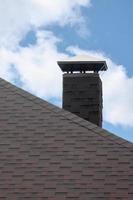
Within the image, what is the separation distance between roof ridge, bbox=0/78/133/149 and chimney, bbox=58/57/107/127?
2217 millimetres

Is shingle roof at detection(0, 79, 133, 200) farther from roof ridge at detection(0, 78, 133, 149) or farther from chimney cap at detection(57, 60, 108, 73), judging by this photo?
chimney cap at detection(57, 60, 108, 73)

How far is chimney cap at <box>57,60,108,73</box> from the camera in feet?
51.9

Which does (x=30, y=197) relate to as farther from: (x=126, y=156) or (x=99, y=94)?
(x=99, y=94)

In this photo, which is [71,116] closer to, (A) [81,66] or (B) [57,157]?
(B) [57,157]

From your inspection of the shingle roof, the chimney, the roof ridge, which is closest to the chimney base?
the chimney

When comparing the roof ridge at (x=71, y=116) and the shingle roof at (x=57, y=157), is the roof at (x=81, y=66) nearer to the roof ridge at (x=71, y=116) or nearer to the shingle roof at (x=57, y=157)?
the roof ridge at (x=71, y=116)

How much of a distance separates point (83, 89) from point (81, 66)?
798 mm

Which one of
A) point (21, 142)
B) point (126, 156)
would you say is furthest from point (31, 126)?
point (126, 156)

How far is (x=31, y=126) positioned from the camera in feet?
41.4

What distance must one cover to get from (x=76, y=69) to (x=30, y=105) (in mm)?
3281

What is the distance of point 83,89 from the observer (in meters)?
15.4

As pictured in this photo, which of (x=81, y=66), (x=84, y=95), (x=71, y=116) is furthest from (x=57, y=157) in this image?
(x=81, y=66)

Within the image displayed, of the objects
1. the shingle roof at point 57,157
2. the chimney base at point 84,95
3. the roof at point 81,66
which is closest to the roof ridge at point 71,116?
the shingle roof at point 57,157

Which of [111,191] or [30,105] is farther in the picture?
[30,105]
